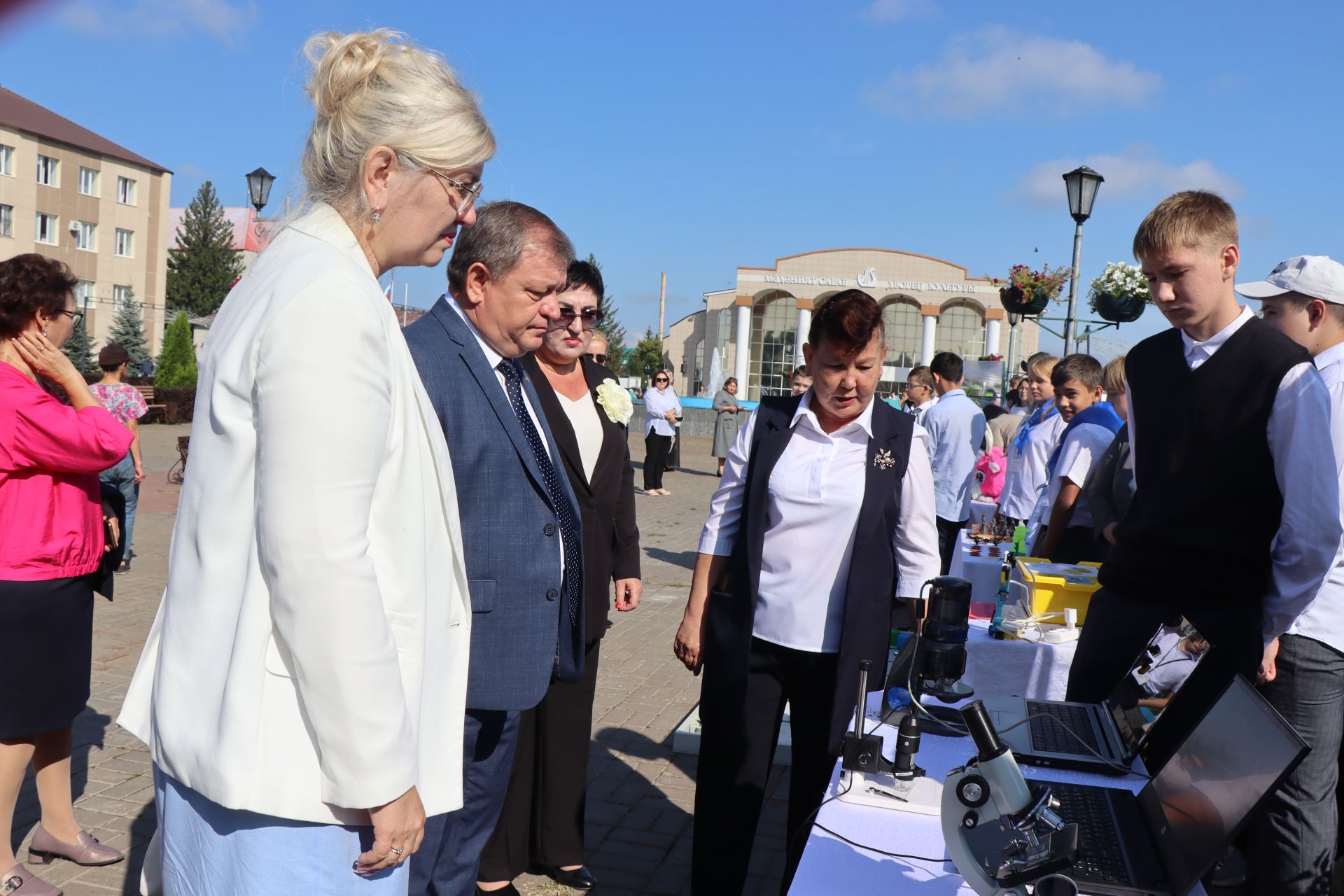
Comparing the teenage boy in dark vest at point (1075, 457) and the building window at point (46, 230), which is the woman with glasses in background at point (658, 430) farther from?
the building window at point (46, 230)

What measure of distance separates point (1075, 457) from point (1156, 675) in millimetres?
3325

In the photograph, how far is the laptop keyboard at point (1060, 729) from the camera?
2.62 m

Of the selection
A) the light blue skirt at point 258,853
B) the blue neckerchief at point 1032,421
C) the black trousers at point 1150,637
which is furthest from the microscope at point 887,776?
the blue neckerchief at point 1032,421

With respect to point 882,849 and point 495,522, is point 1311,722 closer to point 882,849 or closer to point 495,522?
point 882,849

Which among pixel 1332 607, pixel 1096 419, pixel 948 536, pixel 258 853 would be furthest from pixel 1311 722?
pixel 948 536

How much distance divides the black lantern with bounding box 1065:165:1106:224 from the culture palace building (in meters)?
47.7

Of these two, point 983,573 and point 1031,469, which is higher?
point 1031,469

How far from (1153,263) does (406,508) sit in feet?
7.94

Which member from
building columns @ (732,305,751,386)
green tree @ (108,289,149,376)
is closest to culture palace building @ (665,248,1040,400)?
building columns @ (732,305,751,386)

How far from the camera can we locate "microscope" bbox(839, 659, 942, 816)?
2.29 m

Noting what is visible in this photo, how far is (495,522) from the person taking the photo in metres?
2.55

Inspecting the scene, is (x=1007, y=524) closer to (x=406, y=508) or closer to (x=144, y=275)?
(x=406, y=508)

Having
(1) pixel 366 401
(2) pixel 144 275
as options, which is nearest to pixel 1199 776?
(1) pixel 366 401

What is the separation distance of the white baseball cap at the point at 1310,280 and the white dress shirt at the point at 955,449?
468 cm
